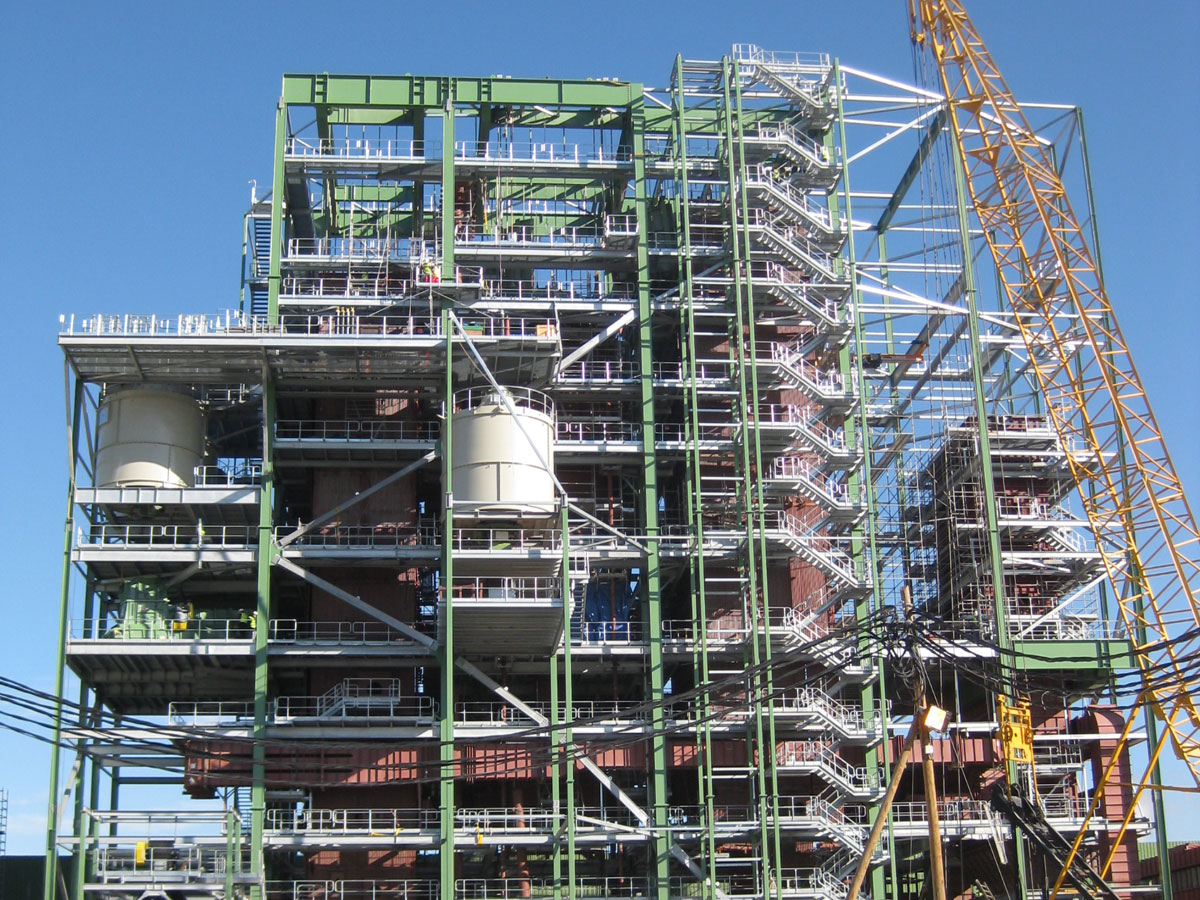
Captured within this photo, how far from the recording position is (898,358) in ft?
317

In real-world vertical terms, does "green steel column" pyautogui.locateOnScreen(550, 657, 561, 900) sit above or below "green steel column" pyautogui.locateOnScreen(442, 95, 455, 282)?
below

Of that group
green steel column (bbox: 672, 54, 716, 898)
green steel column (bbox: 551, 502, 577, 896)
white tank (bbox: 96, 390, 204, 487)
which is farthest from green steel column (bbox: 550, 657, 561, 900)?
white tank (bbox: 96, 390, 204, 487)

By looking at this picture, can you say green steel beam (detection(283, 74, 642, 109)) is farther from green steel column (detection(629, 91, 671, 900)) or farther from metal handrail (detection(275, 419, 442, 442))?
metal handrail (detection(275, 419, 442, 442))

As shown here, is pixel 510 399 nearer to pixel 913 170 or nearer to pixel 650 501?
pixel 650 501

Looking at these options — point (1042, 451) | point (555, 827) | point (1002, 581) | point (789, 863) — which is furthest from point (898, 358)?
point (555, 827)

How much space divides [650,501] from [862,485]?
1061 centimetres

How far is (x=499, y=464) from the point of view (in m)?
74.4

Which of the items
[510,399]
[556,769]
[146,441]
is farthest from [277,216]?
[556,769]

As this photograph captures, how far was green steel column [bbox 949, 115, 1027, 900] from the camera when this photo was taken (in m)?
83.7

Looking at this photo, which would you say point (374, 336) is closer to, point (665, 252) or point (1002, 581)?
point (665, 252)

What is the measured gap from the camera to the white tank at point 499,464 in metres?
74.1

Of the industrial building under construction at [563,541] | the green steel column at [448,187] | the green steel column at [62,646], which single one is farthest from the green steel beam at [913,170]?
the green steel column at [62,646]

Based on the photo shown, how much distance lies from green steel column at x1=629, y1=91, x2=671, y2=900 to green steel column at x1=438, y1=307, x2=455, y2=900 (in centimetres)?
870

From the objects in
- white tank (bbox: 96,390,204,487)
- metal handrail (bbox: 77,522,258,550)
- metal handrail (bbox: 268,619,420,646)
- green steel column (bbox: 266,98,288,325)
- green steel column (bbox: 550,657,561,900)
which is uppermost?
green steel column (bbox: 266,98,288,325)
